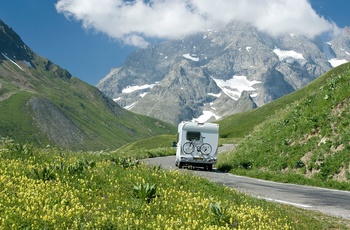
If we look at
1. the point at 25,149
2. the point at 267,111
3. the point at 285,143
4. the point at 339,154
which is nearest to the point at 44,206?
the point at 25,149

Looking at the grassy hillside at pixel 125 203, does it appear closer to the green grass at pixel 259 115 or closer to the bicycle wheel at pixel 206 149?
the bicycle wheel at pixel 206 149

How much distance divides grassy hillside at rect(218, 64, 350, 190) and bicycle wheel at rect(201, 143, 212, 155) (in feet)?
6.30

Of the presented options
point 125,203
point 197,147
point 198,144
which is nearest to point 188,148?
point 197,147

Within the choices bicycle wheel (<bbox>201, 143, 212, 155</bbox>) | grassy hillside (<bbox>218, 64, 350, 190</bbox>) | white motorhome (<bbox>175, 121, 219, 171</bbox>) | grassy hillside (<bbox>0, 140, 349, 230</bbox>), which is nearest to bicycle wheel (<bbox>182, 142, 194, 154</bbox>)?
white motorhome (<bbox>175, 121, 219, 171</bbox>)

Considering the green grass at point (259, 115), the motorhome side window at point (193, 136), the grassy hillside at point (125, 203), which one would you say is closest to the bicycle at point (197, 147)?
the motorhome side window at point (193, 136)

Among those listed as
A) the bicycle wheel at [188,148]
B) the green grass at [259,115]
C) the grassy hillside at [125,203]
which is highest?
the green grass at [259,115]

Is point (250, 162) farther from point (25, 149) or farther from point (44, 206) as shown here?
point (44, 206)

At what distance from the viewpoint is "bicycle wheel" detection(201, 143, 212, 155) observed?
1351 inches

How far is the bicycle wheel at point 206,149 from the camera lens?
34.3 m

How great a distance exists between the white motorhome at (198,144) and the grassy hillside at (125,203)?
20.6 meters

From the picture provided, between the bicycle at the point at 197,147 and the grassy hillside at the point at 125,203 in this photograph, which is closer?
the grassy hillside at the point at 125,203

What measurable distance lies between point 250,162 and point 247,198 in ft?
62.6

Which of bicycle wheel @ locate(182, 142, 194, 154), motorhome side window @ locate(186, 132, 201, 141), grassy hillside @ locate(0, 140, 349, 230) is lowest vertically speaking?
grassy hillside @ locate(0, 140, 349, 230)

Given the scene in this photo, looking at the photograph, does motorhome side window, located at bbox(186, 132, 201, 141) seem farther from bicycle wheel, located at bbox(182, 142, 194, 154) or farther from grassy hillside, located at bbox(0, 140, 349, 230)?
grassy hillside, located at bbox(0, 140, 349, 230)
